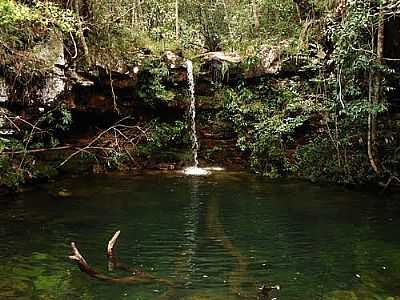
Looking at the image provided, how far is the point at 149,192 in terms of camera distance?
11383 millimetres

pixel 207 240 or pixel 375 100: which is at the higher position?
pixel 375 100

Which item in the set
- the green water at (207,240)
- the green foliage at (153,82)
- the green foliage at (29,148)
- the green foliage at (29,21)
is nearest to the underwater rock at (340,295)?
the green water at (207,240)

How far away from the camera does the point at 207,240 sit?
304 inches

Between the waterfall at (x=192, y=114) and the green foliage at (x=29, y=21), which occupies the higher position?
the green foliage at (x=29, y=21)

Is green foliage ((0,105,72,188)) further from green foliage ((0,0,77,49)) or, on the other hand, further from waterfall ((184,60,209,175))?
waterfall ((184,60,209,175))

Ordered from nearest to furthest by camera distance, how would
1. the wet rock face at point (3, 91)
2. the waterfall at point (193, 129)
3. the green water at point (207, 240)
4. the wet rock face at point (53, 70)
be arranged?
1. the green water at point (207, 240)
2. the wet rock face at point (3, 91)
3. the wet rock face at point (53, 70)
4. the waterfall at point (193, 129)

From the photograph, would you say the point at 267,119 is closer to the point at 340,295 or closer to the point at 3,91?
the point at 3,91

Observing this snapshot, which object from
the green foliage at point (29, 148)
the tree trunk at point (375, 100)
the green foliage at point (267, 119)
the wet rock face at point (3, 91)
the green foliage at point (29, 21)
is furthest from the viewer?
the green foliage at point (267, 119)

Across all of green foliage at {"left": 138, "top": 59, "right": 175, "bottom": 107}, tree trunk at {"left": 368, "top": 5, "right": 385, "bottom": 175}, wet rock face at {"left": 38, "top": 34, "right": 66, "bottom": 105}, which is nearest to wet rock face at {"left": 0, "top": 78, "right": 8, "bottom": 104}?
wet rock face at {"left": 38, "top": 34, "right": 66, "bottom": 105}

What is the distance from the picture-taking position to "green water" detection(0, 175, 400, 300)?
19.0 ft

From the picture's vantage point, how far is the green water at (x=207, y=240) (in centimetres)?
580

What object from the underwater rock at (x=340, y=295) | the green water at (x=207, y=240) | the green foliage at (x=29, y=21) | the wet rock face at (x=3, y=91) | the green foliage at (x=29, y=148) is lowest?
the underwater rock at (x=340, y=295)

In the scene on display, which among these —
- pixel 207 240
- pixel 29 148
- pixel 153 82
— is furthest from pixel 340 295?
pixel 153 82

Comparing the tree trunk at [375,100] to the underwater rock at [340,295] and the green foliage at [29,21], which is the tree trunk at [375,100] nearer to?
the underwater rock at [340,295]
